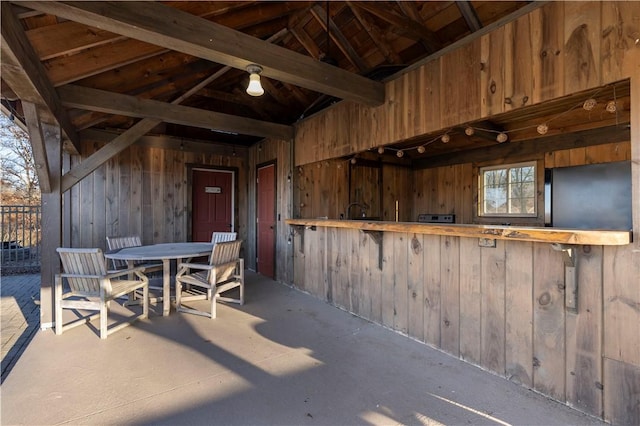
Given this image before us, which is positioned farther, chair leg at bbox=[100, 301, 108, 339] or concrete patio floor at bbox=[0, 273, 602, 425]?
chair leg at bbox=[100, 301, 108, 339]

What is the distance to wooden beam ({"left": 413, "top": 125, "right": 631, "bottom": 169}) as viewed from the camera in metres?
3.42

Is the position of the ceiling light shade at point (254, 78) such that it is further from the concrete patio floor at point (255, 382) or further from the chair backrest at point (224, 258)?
the concrete patio floor at point (255, 382)

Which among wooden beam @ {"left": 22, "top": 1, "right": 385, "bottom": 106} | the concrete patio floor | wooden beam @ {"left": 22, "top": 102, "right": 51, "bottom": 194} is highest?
wooden beam @ {"left": 22, "top": 1, "right": 385, "bottom": 106}

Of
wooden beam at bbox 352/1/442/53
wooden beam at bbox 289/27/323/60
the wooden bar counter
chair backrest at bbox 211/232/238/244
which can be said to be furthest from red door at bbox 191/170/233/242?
the wooden bar counter

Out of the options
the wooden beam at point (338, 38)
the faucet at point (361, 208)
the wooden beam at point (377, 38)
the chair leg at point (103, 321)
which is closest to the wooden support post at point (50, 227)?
the chair leg at point (103, 321)

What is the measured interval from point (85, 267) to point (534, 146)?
5.35m

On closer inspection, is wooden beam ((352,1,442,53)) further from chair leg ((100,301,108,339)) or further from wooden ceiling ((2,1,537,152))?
chair leg ((100,301,108,339))

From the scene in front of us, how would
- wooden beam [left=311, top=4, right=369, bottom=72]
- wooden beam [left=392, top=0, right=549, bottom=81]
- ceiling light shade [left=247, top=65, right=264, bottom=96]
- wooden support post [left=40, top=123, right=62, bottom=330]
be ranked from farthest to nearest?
wooden beam [left=311, top=4, right=369, bottom=72]
wooden support post [left=40, top=123, right=62, bottom=330]
ceiling light shade [left=247, top=65, right=264, bottom=96]
wooden beam [left=392, top=0, right=549, bottom=81]

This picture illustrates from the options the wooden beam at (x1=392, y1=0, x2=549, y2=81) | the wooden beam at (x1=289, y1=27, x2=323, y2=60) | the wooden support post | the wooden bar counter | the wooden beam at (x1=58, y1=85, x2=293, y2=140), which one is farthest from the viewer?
the wooden beam at (x1=289, y1=27, x2=323, y2=60)

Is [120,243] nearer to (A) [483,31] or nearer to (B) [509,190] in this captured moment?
(A) [483,31]

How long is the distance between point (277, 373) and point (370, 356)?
30.6 inches

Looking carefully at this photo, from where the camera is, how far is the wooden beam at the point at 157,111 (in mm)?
3213

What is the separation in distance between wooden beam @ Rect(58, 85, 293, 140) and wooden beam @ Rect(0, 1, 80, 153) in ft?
0.64

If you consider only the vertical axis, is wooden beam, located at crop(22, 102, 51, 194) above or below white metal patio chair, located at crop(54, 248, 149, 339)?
above
